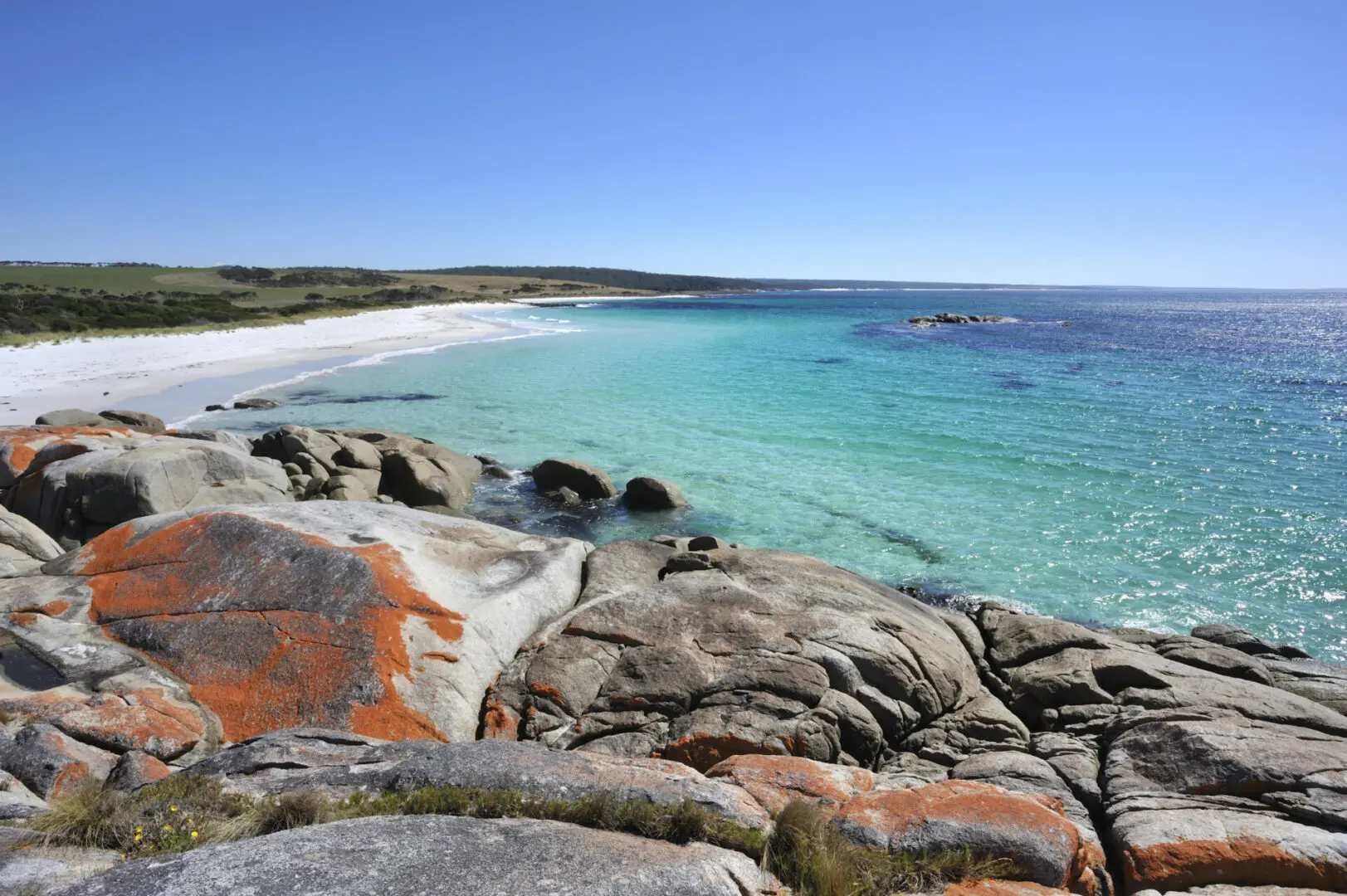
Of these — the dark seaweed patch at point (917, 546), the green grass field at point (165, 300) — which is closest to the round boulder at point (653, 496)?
the dark seaweed patch at point (917, 546)

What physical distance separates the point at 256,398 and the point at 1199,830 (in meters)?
32.7

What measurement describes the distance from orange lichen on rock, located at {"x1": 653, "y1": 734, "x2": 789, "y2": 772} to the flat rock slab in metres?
2.21

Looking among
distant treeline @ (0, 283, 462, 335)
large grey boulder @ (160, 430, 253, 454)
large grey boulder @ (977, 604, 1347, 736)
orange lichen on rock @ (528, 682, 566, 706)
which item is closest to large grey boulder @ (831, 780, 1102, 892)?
large grey boulder @ (977, 604, 1347, 736)

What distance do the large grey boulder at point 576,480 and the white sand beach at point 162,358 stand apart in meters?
16.4

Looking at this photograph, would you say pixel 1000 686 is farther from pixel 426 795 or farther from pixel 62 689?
pixel 62 689

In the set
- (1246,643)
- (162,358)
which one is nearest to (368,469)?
(1246,643)

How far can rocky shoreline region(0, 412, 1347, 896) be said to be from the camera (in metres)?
4.25

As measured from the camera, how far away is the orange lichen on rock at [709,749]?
6.53 metres

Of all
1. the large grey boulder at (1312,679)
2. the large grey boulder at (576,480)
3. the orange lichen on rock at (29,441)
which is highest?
the orange lichen on rock at (29,441)

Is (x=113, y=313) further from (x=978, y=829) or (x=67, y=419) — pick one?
(x=978, y=829)

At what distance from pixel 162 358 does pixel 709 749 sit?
4246 centimetres

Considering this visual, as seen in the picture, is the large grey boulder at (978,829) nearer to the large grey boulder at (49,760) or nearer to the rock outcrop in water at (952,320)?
the large grey boulder at (49,760)

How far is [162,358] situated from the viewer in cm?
3791

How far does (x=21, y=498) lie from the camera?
12.6 metres
